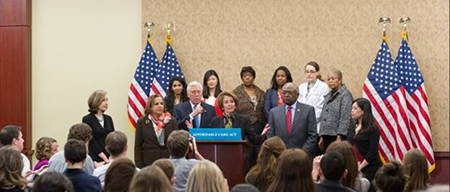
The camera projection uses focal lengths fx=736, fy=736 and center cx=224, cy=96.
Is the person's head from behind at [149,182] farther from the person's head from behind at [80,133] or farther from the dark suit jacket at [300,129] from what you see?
the dark suit jacket at [300,129]

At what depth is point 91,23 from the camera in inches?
437

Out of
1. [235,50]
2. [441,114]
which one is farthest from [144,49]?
[441,114]

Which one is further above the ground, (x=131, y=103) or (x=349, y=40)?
(x=349, y=40)

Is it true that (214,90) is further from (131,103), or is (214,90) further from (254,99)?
(131,103)

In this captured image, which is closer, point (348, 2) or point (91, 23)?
Answer: point (348, 2)

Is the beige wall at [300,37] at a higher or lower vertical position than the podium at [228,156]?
higher

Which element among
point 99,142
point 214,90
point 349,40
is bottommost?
point 99,142

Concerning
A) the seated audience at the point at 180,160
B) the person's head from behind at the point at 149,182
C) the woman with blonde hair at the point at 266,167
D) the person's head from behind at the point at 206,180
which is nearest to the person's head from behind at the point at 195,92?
the seated audience at the point at 180,160

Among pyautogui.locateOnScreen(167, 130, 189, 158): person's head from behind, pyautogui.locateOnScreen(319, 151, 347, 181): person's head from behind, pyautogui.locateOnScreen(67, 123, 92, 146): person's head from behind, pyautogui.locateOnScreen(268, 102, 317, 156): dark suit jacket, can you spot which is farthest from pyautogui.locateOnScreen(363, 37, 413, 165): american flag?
pyautogui.locateOnScreen(319, 151, 347, 181): person's head from behind

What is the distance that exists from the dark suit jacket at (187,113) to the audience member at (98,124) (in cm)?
81

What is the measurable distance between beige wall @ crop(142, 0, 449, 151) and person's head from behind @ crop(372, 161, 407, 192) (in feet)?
19.1

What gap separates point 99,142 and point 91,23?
10.3 feet

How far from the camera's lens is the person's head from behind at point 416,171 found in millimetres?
5090

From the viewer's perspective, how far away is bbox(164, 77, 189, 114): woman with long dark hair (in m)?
9.46
